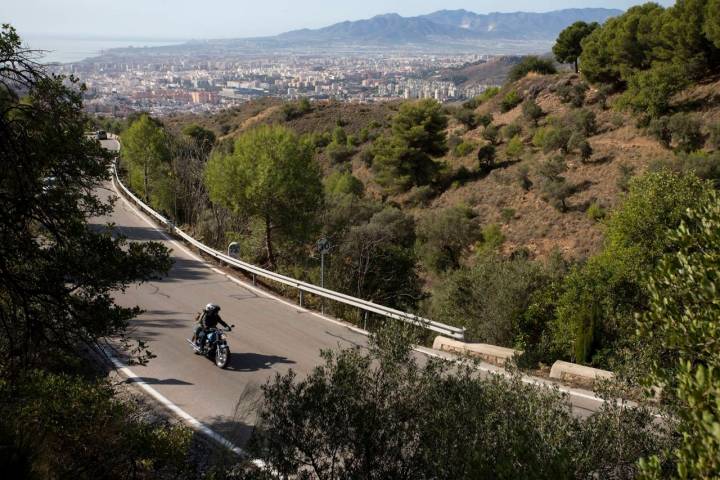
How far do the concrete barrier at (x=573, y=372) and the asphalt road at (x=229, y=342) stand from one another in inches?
15.9

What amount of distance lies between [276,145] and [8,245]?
1361 centimetres

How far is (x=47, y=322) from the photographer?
6.11 metres

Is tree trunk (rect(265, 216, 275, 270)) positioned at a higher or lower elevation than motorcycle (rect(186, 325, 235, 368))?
lower

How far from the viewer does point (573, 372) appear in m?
9.55

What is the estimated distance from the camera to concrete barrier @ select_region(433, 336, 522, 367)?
10.3 meters

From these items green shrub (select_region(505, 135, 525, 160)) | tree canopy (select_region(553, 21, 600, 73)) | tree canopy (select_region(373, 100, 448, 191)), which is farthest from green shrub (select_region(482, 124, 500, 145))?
tree canopy (select_region(553, 21, 600, 73))

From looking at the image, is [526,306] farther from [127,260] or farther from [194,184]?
[194,184]

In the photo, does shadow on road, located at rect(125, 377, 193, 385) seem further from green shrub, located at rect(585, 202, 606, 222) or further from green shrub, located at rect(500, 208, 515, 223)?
green shrub, located at rect(500, 208, 515, 223)

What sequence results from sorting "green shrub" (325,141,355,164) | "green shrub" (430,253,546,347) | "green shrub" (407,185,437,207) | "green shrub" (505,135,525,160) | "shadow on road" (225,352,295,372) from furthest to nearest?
"green shrub" (325,141,355,164) < "green shrub" (505,135,525,160) < "green shrub" (407,185,437,207) < "green shrub" (430,253,546,347) < "shadow on road" (225,352,295,372)

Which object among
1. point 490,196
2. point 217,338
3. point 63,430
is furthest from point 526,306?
point 490,196

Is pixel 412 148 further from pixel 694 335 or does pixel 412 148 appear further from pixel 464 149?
pixel 694 335

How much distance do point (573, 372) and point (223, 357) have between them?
574cm

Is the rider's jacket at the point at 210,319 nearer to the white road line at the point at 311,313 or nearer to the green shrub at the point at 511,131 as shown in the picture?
the white road line at the point at 311,313

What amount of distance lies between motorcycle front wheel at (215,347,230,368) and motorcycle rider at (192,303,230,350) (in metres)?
0.43
